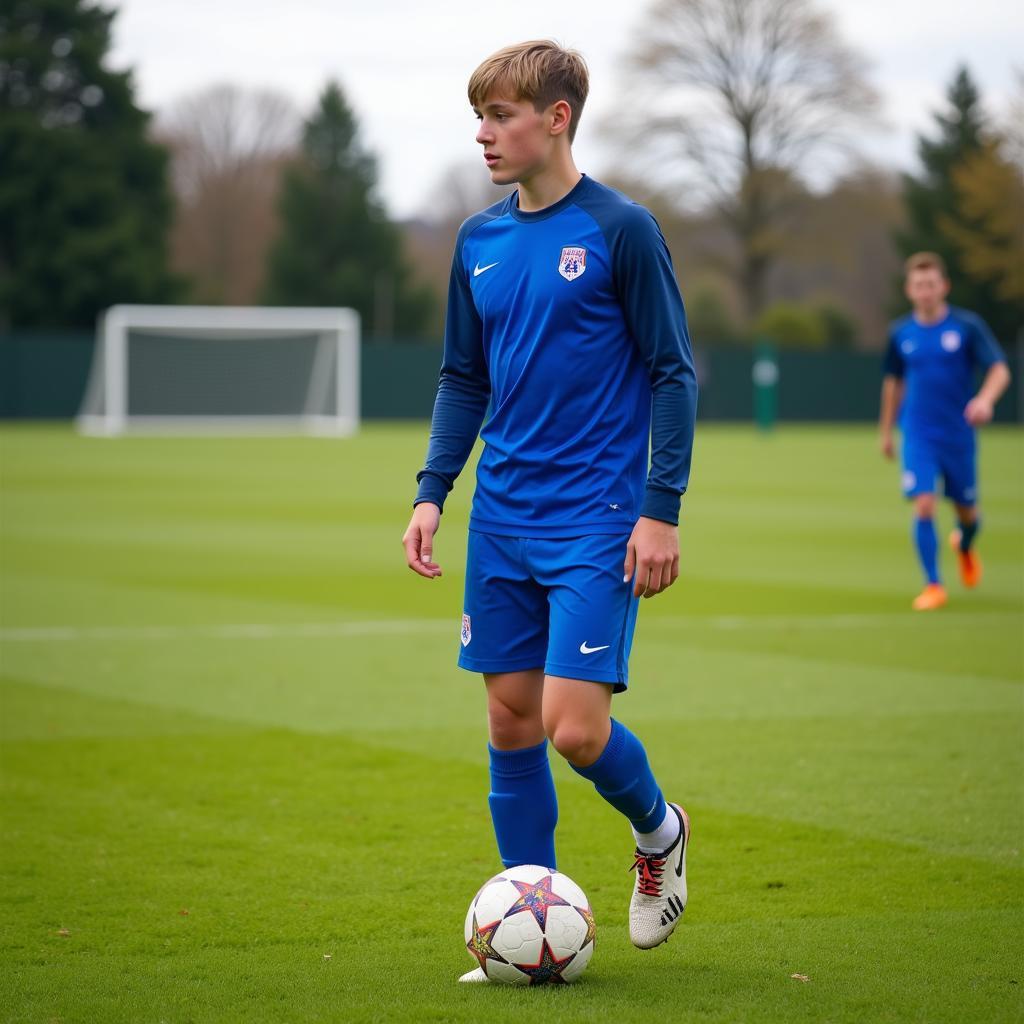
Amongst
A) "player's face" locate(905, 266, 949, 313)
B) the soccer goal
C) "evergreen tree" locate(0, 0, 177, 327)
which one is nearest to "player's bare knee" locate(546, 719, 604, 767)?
"player's face" locate(905, 266, 949, 313)

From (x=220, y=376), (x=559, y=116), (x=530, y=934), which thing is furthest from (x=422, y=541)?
(x=220, y=376)

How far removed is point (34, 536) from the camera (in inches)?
647

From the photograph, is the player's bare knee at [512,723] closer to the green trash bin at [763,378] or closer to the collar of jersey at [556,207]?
the collar of jersey at [556,207]

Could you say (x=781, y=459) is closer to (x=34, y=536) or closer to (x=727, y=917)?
(x=34, y=536)

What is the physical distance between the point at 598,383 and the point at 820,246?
54.7 metres

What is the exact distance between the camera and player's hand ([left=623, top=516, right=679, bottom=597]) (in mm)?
3996

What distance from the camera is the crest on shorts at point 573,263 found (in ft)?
13.5

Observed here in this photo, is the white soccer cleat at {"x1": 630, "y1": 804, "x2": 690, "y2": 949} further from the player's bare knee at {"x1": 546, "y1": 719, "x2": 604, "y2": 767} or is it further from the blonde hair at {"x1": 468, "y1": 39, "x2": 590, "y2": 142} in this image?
the blonde hair at {"x1": 468, "y1": 39, "x2": 590, "y2": 142}

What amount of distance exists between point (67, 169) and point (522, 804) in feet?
181

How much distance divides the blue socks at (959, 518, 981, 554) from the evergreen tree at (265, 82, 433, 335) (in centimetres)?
5324

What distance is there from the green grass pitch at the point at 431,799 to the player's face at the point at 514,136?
6.82 ft

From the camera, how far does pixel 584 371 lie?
13.6 feet

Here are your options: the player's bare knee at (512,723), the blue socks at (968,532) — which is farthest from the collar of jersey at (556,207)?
the blue socks at (968,532)

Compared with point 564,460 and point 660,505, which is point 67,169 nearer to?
point 564,460
